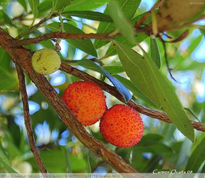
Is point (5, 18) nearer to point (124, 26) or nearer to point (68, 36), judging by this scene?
point (68, 36)

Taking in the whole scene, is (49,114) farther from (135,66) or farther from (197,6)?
(197,6)

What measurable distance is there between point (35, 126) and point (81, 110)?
79cm

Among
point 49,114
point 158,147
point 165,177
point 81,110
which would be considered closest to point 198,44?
point 158,147

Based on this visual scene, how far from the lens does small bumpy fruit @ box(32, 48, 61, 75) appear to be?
36.7 inches

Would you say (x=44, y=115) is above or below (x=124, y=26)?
below

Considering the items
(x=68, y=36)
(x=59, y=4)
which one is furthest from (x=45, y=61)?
(x=59, y=4)

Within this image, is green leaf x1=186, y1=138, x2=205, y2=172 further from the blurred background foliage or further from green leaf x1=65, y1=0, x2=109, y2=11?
green leaf x1=65, y1=0, x2=109, y2=11

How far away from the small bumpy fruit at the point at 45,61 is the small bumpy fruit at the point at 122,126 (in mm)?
227

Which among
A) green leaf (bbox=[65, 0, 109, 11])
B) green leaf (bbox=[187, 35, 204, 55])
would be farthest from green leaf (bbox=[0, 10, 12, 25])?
green leaf (bbox=[187, 35, 204, 55])

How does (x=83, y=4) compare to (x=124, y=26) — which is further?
(x=83, y=4)

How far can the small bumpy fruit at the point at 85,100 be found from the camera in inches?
41.4

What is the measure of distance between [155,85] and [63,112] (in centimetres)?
23

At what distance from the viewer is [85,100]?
1054 millimetres

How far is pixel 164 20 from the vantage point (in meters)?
0.73
